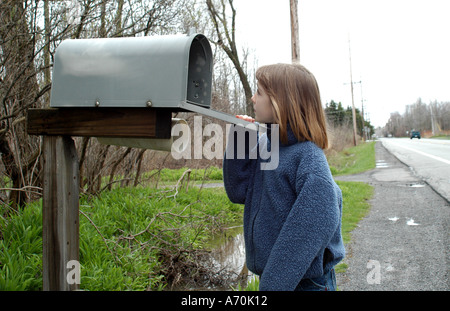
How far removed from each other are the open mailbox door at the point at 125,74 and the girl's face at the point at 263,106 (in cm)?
9

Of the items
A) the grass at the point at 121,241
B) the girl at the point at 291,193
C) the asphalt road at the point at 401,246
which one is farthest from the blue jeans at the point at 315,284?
the asphalt road at the point at 401,246

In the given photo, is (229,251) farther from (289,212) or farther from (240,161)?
(289,212)

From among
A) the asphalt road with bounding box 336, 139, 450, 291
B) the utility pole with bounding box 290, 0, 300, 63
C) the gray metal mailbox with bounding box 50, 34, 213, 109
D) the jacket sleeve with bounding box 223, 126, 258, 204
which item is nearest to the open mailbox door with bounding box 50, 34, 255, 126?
the gray metal mailbox with bounding box 50, 34, 213, 109

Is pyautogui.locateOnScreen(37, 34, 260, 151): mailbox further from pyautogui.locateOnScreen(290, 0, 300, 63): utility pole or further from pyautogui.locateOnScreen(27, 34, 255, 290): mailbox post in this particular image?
pyautogui.locateOnScreen(290, 0, 300, 63): utility pole

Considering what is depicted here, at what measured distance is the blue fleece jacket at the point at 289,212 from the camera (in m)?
1.41

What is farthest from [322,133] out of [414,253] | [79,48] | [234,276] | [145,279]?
[414,253]

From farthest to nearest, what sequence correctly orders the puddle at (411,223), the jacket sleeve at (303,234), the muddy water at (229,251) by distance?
the puddle at (411,223) → the muddy water at (229,251) → the jacket sleeve at (303,234)

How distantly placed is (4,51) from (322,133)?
3.64 m

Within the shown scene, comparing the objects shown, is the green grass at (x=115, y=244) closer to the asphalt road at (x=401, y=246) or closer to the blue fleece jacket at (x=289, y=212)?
the blue fleece jacket at (x=289, y=212)

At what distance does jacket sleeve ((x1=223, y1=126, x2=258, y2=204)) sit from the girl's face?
89mm

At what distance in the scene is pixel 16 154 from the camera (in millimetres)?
4238

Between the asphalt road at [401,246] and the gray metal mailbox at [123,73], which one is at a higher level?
the gray metal mailbox at [123,73]

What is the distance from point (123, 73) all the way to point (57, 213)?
76cm

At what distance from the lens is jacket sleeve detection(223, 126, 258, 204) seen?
5.72 ft
